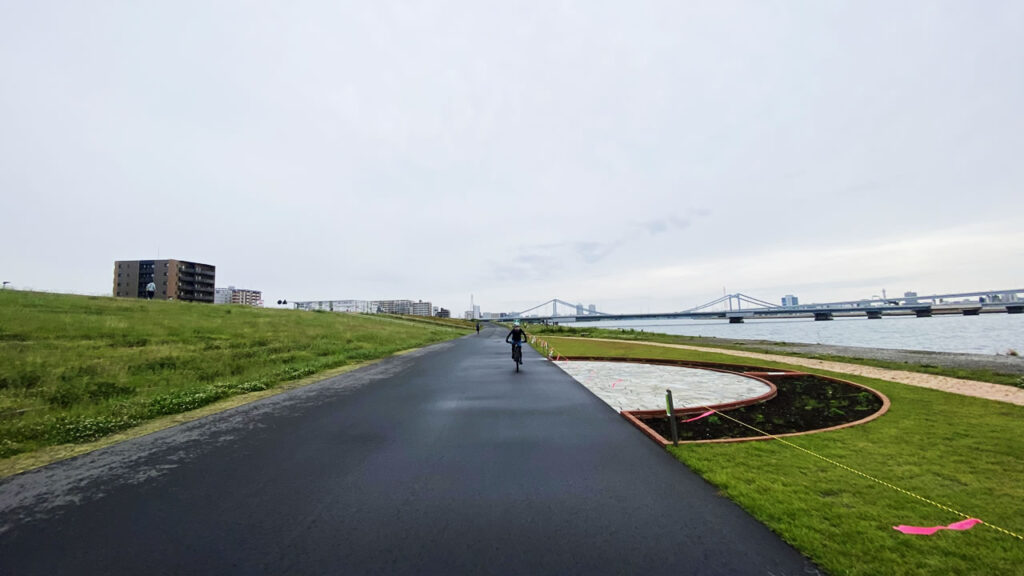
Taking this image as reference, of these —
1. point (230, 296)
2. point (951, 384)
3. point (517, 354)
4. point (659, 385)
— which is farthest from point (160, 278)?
point (951, 384)

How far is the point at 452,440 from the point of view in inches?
267

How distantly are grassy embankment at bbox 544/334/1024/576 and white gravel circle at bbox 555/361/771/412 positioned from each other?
10.4 feet

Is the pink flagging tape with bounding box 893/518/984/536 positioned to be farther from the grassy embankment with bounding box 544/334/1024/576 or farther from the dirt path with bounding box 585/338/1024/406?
the dirt path with bounding box 585/338/1024/406

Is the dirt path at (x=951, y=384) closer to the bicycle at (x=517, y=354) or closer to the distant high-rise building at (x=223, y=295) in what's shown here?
the bicycle at (x=517, y=354)

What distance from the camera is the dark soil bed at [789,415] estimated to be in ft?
23.5

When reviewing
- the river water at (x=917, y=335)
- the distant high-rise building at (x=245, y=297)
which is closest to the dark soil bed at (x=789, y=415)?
the river water at (x=917, y=335)

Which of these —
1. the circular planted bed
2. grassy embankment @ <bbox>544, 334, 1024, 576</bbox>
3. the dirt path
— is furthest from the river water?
grassy embankment @ <bbox>544, 334, 1024, 576</bbox>

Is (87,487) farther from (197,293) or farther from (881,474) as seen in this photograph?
(197,293)

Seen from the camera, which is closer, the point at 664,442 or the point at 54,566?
the point at 54,566

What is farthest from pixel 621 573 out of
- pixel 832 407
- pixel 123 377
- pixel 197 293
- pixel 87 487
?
pixel 197 293

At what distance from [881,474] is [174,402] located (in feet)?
47.6

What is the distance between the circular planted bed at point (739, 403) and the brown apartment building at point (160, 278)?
116 meters

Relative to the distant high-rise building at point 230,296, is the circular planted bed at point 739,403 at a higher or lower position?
lower

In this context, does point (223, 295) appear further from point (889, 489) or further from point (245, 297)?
→ point (889, 489)
